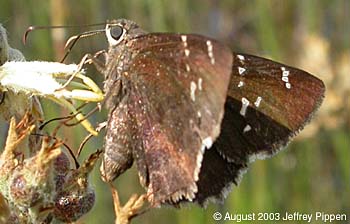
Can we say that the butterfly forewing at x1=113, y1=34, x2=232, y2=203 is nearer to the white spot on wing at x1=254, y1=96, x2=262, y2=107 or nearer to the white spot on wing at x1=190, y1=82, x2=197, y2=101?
the white spot on wing at x1=190, y1=82, x2=197, y2=101

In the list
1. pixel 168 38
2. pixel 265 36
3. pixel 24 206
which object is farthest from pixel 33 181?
pixel 265 36

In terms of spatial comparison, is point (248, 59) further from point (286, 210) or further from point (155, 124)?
point (286, 210)

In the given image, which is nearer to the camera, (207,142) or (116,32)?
(207,142)

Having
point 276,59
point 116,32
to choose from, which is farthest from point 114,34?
point 276,59

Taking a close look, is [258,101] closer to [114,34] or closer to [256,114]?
[256,114]

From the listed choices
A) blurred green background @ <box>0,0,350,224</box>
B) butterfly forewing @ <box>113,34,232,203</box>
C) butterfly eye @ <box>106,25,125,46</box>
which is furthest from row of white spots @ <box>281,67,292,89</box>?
blurred green background @ <box>0,0,350,224</box>

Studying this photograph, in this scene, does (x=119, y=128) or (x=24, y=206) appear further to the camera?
(x=119, y=128)
